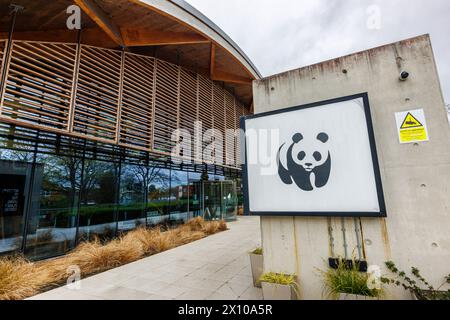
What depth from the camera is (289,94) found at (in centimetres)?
388

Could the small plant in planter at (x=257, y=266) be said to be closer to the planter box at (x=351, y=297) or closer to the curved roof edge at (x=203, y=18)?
the planter box at (x=351, y=297)

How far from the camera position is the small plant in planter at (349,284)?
271 centimetres

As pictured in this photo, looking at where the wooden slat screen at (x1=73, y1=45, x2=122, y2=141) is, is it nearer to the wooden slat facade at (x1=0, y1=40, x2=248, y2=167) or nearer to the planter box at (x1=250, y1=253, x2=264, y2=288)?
the wooden slat facade at (x1=0, y1=40, x2=248, y2=167)

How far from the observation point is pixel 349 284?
283 cm

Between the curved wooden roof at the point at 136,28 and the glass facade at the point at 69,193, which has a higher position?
the curved wooden roof at the point at 136,28

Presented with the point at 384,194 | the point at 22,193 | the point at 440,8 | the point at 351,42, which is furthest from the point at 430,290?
the point at 22,193

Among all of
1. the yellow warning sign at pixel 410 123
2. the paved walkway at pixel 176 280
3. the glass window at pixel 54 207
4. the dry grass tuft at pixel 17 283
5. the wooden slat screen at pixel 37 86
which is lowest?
the paved walkway at pixel 176 280

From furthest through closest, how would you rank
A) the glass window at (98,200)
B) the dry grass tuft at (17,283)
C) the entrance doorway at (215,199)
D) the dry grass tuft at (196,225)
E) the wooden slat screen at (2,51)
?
the entrance doorway at (215,199)
the dry grass tuft at (196,225)
the glass window at (98,200)
the wooden slat screen at (2,51)
the dry grass tuft at (17,283)

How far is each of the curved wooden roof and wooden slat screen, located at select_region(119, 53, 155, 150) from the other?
669 millimetres

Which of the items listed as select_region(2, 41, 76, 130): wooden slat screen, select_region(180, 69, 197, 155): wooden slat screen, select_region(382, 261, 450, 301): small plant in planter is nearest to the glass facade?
select_region(2, 41, 76, 130): wooden slat screen

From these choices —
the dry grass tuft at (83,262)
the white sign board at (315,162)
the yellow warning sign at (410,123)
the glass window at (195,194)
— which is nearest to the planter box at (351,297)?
the white sign board at (315,162)

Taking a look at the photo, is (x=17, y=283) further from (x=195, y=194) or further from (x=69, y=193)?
(x=195, y=194)

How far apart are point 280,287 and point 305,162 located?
72.5 inches
